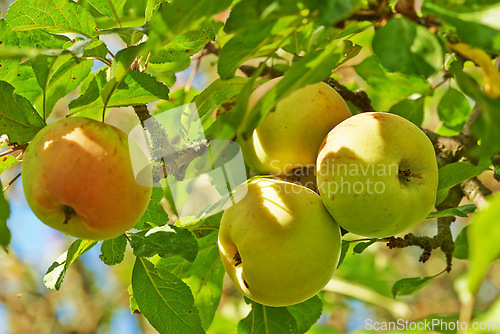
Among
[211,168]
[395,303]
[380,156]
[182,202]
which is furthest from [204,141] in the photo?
[395,303]

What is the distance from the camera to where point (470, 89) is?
767 mm

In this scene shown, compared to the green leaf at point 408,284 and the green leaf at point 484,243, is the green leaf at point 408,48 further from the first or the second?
the green leaf at point 408,284

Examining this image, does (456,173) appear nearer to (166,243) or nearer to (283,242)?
(283,242)

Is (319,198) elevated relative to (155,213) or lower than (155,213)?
elevated

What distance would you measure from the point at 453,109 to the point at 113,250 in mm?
1168

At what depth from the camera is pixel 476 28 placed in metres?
0.73

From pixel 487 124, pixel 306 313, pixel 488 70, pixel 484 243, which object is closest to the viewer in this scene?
pixel 484 243

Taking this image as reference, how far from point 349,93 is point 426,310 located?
257 cm

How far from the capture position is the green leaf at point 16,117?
3.67ft

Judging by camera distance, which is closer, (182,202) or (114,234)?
(114,234)

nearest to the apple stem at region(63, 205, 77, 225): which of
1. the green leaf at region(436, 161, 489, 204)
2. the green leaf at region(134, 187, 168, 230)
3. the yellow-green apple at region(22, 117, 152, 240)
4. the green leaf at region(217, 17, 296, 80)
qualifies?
the yellow-green apple at region(22, 117, 152, 240)

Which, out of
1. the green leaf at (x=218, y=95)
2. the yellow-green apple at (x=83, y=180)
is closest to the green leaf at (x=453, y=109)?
the green leaf at (x=218, y=95)

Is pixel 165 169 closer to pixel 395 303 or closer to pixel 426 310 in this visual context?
pixel 395 303

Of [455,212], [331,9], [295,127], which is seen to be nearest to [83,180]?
[295,127]
